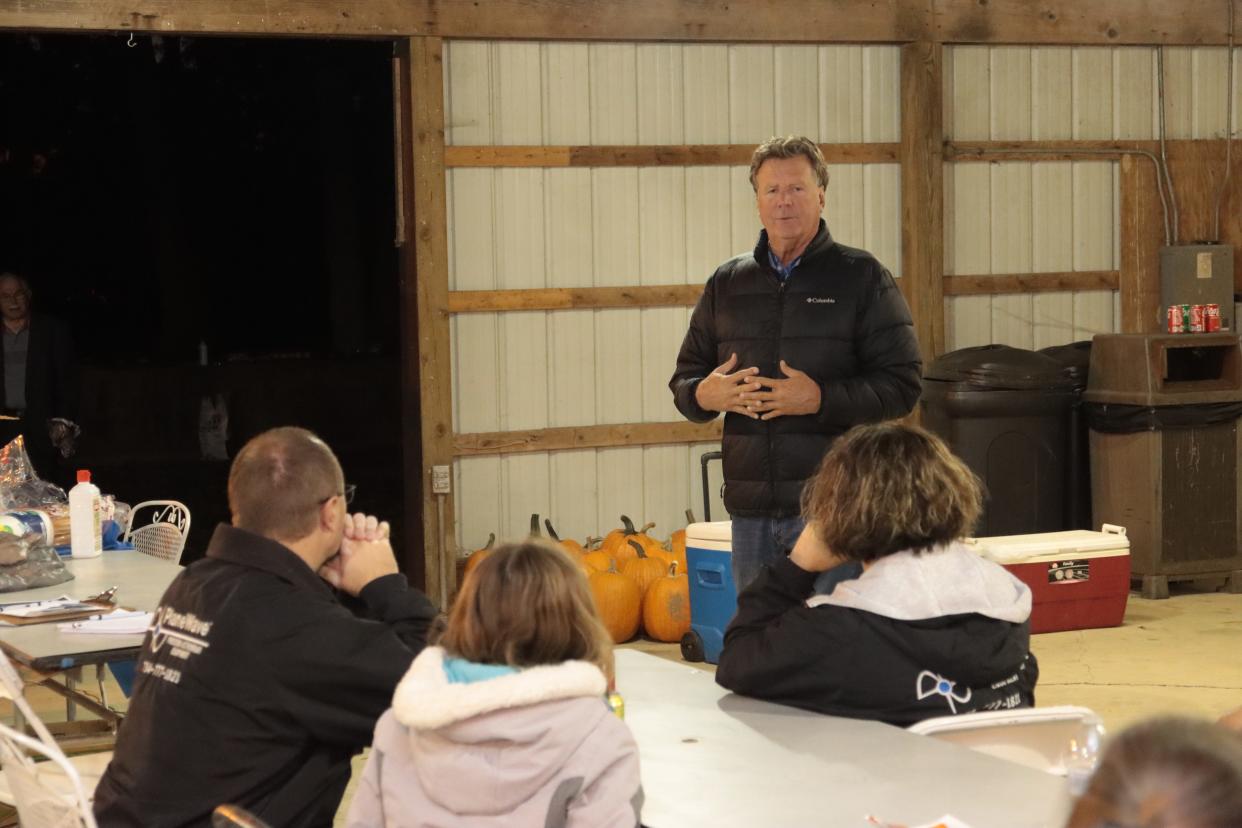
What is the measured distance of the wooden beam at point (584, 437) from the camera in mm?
8234

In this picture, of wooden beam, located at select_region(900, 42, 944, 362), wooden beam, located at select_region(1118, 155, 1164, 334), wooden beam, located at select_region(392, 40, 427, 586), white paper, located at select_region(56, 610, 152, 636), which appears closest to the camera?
white paper, located at select_region(56, 610, 152, 636)

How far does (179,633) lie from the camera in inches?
106

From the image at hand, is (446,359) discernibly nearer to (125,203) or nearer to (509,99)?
(509,99)

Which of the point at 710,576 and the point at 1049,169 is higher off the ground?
the point at 1049,169

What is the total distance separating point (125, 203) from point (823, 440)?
51.6 feet

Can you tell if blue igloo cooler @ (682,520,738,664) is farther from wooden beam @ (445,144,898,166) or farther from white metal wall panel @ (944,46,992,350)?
white metal wall panel @ (944,46,992,350)

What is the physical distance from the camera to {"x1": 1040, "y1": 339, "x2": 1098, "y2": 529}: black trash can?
8.66 metres

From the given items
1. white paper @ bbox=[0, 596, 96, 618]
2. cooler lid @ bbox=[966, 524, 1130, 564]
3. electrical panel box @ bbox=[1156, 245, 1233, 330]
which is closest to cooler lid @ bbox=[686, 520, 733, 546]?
cooler lid @ bbox=[966, 524, 1130, 564]

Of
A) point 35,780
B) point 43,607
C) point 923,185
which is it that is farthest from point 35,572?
point 923,185

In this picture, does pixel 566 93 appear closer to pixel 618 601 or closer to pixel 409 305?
pixel 409 305

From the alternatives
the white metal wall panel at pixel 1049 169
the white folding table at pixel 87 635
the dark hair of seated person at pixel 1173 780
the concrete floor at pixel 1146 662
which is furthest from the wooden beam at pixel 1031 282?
the dark hair of seated person at pixel 1173 780

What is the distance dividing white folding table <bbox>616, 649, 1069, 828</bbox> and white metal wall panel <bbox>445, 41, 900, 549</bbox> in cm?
541

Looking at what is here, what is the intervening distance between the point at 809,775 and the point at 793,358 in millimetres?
2073

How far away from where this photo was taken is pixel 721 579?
6.87 meters
